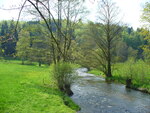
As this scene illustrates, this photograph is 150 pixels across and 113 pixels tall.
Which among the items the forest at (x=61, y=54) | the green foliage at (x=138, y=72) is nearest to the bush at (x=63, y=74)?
the forest at (x=61, y=54)

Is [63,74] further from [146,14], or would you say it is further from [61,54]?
[146,14]

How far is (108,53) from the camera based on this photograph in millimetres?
31625

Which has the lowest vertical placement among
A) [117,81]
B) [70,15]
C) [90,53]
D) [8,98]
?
[117,81]

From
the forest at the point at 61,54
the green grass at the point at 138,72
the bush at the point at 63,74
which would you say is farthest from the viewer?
the green grass at the point at 138,72

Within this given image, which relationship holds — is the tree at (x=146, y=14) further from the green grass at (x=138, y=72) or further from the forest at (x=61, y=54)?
the green grass at (x=138, y=72)

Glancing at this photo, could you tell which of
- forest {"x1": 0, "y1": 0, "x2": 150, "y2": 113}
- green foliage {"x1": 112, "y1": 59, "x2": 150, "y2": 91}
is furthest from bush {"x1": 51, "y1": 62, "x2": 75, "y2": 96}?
green foliage {"x1": 112, "y1": 59, "x2": 150, "y2": 91}

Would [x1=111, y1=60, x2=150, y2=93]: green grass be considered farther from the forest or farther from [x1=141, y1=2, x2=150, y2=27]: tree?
[x1=141, y1=2, x2=150, y2=27]: tree

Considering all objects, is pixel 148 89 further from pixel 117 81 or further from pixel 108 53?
pixel 108 53

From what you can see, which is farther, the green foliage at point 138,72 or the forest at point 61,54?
the green foliage at point 138,72

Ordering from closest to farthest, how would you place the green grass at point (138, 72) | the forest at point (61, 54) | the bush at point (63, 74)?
the forest at point (61, 54) → the bush at point (63, 74) → the green grass at point (138, 72)

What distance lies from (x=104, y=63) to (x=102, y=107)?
20509mm

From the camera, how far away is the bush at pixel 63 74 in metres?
15.8

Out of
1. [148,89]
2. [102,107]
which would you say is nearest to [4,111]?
[102,107]

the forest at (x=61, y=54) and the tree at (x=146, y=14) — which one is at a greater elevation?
the tree at (x=146, y=14)
